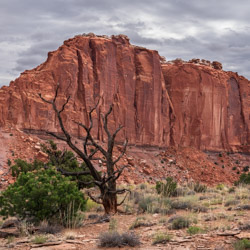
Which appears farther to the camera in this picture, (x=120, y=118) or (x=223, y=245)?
(x=120, y=118)

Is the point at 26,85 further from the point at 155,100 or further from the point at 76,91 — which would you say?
the point at 155,100

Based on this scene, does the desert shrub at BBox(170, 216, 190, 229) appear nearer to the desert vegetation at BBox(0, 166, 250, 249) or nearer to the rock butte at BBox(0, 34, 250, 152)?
the desert vegetation at BBox(0, 166, 250, 249)

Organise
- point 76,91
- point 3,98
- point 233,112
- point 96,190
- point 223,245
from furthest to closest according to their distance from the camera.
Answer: point 233,112 → point 76,91 → point 3,98 → point 96,190 → point 223,245

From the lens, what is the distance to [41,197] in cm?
1059

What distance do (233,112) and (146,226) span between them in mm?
70174

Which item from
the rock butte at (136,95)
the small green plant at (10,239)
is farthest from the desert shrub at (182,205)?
the rock butte at (136,95)

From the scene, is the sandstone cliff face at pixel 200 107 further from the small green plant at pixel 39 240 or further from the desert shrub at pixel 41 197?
the small green plant at pixel 39 240

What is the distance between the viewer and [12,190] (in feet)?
35.1

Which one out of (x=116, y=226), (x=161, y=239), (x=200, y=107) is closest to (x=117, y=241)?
(x=161, y=239)

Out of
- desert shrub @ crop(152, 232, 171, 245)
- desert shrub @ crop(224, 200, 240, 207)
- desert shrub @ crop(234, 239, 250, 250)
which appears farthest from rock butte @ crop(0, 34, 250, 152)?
desert shrub @ crop(234, 239, 250, 250)

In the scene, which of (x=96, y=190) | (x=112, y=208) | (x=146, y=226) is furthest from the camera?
(x=96, y=190)

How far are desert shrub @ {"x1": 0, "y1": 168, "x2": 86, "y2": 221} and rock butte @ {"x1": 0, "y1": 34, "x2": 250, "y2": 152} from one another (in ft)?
121

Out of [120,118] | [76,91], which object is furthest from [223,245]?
[120,118]

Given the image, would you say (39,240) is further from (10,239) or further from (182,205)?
(182,205)
